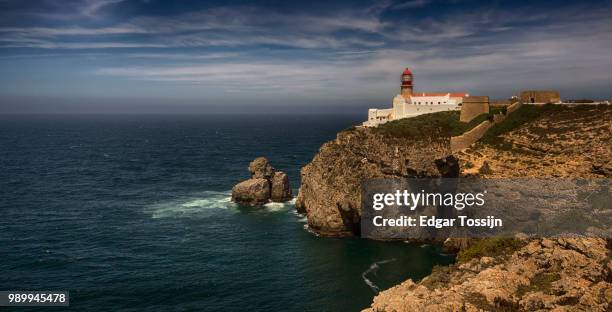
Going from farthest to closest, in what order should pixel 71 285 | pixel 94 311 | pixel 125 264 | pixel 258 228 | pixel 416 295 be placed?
pixel 258 228
pixel 125 264
pixel 71 285
pixel 94 311
pixel 416 295

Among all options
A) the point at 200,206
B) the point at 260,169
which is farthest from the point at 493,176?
the point at 200,206

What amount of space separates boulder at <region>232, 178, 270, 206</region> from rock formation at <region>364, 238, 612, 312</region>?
53.1 metres

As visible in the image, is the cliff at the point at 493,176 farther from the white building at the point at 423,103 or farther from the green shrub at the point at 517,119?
the white building at the point at 423,103

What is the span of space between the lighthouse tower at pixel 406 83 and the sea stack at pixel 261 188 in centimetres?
3089

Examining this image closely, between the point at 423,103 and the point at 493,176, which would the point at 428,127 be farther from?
the point at 493,176

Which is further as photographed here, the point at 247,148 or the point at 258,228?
the point at 247,148

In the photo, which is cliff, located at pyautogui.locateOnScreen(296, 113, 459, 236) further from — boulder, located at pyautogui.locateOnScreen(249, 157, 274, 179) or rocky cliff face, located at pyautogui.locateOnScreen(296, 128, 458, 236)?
boulder, located at pyautogui.locateOnScreen(249, 157, 274, 179)

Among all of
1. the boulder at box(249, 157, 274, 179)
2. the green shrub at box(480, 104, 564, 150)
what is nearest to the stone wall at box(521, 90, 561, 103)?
the green shrub at box(480, 104, 564, 150)

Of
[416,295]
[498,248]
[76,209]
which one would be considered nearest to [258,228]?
[76,209]

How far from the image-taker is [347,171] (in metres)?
67.9

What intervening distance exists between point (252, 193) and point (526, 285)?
195ft

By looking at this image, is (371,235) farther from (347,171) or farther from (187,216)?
(187,216)

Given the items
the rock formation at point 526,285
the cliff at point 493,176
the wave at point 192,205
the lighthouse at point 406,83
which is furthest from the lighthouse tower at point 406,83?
the rock formation at point 526,285

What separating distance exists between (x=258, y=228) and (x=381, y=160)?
799 inches
